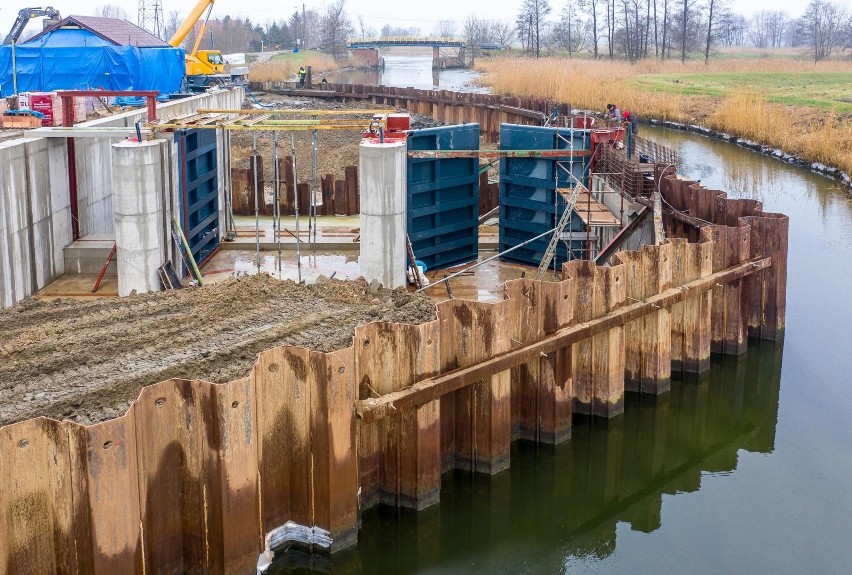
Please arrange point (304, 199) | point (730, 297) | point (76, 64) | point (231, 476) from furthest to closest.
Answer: point (76, 64)
point (304, 199)
point (730, 297)
point (231, 476)

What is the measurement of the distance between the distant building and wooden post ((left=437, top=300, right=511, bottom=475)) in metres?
22.5

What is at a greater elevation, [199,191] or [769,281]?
[199,191]

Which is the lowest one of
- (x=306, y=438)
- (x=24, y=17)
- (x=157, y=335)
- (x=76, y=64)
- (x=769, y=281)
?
(x=306, y=438)

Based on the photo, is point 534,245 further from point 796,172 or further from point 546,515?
point 796,172

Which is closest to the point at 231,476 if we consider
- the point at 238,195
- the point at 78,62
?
the point at 238,195

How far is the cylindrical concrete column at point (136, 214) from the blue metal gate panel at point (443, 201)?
482 centimetres

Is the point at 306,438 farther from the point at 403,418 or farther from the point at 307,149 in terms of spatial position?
the point at 307,149

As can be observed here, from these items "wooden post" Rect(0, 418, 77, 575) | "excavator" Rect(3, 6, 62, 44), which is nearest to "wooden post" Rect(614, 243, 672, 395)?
"wooden post" Rect(0, 418, 77, 575)

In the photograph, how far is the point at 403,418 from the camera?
1110cm

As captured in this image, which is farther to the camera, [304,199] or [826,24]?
[826,24]

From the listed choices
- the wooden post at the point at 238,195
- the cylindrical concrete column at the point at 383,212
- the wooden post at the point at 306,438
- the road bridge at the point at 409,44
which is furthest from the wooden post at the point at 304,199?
the road bridge at the point at 409,44

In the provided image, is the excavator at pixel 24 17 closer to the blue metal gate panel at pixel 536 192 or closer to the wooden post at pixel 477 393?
the blue metal gate panel at pixel 536 192

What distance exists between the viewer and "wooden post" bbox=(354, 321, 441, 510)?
10.6 m

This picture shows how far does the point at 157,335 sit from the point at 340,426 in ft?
10.6
